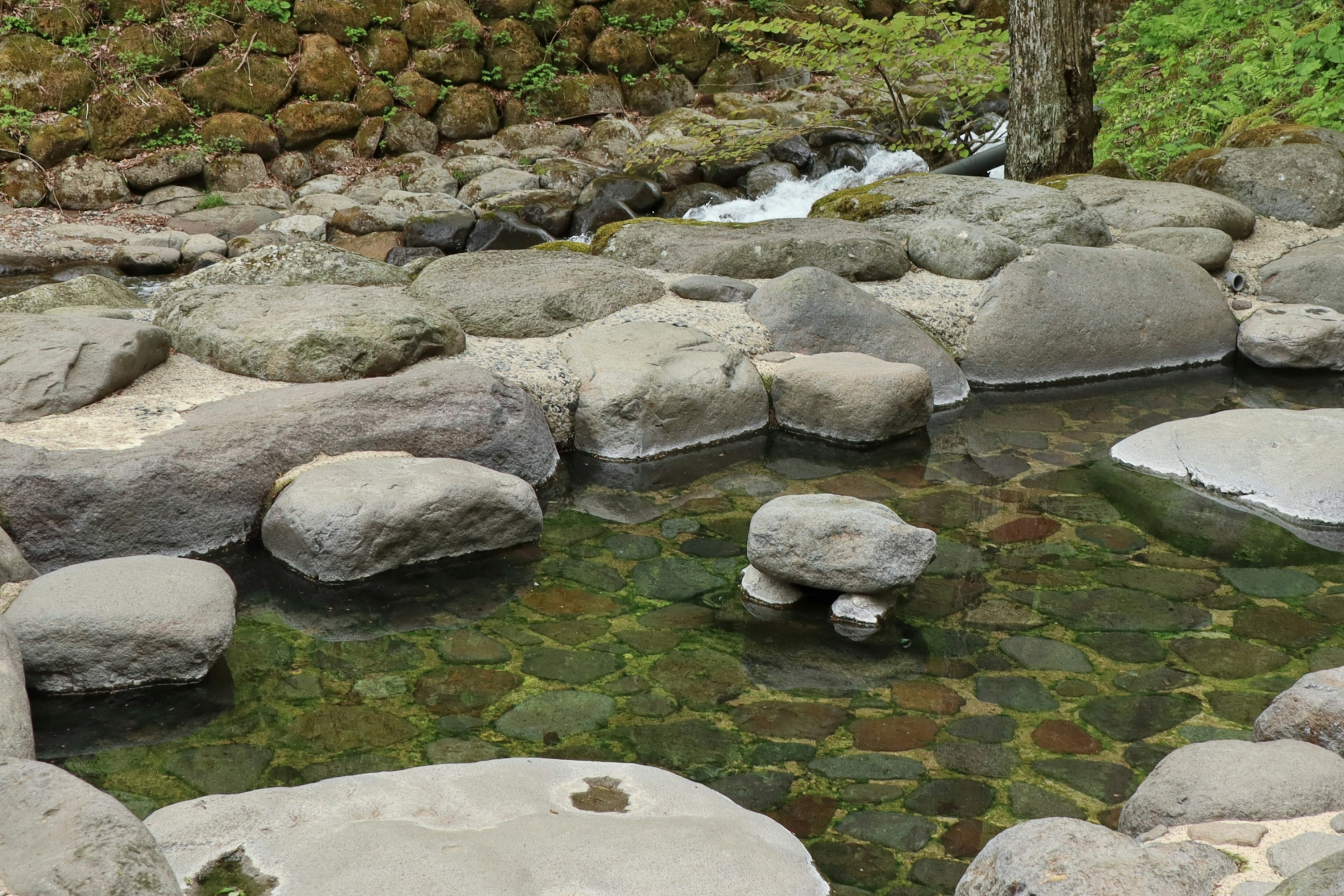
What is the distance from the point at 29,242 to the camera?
10539mm

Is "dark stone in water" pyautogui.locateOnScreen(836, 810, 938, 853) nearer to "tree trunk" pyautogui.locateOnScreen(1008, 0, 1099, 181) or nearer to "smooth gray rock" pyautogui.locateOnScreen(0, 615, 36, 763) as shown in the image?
"smooth gray rock" pyautogui.locateOnScreen(0, 615, 36, 763)

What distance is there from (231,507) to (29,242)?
815cm

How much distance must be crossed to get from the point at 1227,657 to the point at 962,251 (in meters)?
3.61

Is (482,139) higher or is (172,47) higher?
(172,47)

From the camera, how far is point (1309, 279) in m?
6.85

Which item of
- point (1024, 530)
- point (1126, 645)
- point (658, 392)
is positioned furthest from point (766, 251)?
point (1126, 645)

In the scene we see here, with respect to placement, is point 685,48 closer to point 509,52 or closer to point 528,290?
point 509,52

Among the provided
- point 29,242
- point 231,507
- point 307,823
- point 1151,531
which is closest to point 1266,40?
point 1151,531

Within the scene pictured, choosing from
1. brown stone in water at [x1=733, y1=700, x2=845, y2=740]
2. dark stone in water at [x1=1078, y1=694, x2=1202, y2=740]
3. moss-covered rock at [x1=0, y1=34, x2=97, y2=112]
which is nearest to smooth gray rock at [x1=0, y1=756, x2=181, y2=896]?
brown stone in water at [x1=733, y1=700, x2=845, y2=740]

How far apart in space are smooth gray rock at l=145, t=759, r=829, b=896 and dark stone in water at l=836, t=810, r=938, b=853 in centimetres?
19

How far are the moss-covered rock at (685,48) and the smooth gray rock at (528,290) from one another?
10343mm

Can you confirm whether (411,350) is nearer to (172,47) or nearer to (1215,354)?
(1215,354)

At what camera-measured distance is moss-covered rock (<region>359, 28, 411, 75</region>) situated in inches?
561

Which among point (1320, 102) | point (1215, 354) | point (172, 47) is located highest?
point (172, 47)
